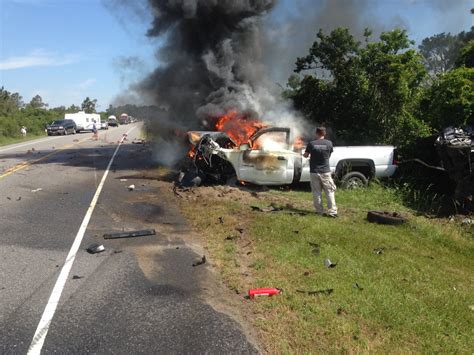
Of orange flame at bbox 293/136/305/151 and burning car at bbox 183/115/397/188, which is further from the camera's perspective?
orange flame at bbox 293/136/305/151

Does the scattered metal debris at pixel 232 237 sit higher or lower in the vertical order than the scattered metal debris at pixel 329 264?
lower

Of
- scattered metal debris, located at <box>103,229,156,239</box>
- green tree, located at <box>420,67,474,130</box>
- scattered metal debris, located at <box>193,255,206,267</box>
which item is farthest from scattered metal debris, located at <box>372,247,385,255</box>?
green tree, located at <box>420,67,474,130</box>

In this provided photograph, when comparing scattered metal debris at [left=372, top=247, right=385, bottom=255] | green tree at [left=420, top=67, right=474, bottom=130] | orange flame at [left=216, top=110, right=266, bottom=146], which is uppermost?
green tree at [left=420, top=67, right=474, bottom=130]

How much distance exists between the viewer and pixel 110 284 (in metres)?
5.43

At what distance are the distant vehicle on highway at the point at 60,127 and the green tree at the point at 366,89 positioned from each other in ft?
115

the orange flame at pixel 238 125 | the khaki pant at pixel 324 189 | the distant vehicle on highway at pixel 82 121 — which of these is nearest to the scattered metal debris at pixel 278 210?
the khaki pant at pixel 324 189

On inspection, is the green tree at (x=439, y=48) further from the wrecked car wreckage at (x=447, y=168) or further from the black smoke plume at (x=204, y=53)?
the wrecked car wreckage at (x=447, y=168)

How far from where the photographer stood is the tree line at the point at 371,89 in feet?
46.5

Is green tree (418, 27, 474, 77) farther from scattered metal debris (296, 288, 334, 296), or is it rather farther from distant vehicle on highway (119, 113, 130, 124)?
scattered metal debris (296, 288, 334, 296)

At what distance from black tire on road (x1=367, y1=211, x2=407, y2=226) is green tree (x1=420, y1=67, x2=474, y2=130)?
13.0ft

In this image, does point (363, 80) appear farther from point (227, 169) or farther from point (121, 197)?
point (121, 197)

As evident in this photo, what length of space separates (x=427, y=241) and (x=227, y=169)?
587 cm

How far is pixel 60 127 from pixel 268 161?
39.7 meters

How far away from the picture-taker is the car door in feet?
36.0
